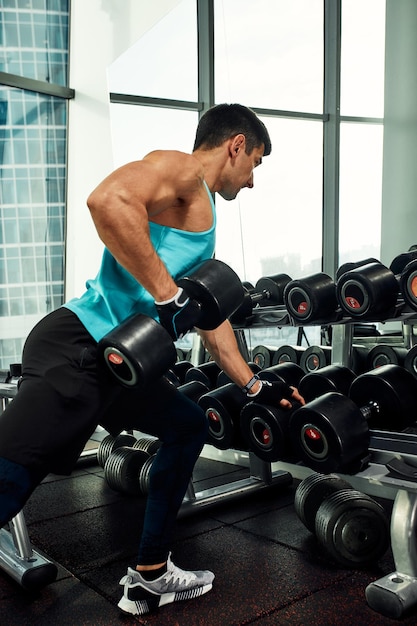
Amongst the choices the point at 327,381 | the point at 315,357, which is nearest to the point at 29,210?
the point at 315,357

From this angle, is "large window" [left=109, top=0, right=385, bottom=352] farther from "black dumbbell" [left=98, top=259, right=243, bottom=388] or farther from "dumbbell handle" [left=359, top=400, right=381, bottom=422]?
"black dumbbell" [left=98, top=259, right=243, bottom=388]

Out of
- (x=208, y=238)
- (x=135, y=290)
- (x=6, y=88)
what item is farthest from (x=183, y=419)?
(x=6, y=88)

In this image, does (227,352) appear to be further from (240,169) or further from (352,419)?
(240,169)

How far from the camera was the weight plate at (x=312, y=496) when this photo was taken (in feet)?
6.66

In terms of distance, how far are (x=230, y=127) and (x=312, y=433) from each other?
36.1 inches

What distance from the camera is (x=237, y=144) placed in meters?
1.53

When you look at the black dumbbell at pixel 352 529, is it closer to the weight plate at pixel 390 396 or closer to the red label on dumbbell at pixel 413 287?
the weight plate at pixel 390 396

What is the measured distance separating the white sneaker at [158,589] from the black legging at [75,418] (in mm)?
55

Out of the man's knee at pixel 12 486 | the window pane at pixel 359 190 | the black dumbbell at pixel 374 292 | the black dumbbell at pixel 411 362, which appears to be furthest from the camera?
the window pane at pixel 359 190

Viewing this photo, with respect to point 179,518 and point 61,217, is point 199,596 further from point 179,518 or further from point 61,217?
point 61,217

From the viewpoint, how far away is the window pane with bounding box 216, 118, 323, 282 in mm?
5117

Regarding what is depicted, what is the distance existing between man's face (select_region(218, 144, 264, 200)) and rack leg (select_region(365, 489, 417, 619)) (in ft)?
3.20

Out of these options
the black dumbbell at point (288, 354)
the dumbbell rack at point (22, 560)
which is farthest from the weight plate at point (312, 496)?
the black dumbbell at point (288, 354)

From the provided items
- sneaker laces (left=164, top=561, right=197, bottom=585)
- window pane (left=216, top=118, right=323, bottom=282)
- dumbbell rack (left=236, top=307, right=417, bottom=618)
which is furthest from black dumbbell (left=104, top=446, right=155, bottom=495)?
window pane (left=216, top=118, right=323, bottom=282)
